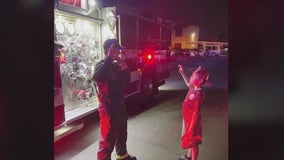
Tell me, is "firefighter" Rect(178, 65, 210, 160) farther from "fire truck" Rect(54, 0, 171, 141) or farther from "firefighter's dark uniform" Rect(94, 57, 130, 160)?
"fire truck" Rect(54, 0, 171, 141)

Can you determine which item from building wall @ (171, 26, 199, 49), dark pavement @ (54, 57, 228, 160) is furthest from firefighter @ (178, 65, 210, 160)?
building wall @ (171, 26, 199, 49)

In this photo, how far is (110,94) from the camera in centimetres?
383

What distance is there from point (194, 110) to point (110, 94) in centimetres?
109

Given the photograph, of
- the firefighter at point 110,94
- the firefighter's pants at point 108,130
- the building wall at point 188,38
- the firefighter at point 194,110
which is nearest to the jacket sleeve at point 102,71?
the firefighter at point 110,94

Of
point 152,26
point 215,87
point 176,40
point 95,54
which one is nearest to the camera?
point 95,54

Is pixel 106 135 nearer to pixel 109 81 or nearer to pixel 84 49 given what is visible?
pixel 109 81

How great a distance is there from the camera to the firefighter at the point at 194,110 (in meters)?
3.43

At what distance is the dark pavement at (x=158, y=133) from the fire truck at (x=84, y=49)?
0.33 meters

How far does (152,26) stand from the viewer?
8.94 m

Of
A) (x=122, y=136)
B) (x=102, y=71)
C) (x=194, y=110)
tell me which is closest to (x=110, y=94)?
(x=102, y=71)

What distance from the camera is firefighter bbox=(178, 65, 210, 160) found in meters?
3.43
